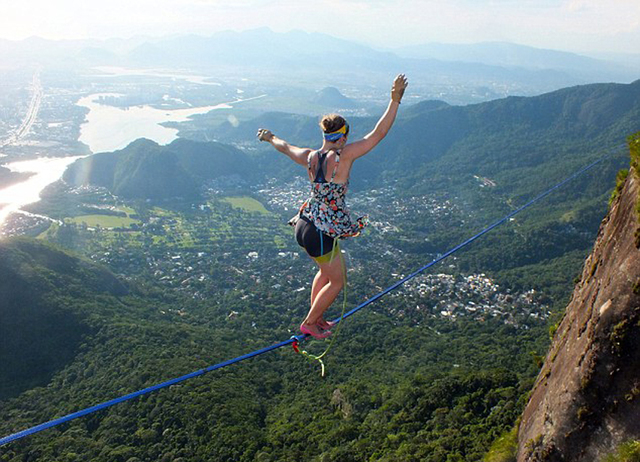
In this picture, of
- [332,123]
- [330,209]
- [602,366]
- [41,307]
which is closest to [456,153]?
[41,307]

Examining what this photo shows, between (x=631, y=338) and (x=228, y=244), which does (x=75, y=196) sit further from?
(x=631, y=338)

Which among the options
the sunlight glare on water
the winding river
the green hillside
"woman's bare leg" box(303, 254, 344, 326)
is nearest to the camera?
"woman's bare leg" box(303, 254, 344, 326)

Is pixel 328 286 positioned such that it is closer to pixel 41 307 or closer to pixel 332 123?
pixel 332 123

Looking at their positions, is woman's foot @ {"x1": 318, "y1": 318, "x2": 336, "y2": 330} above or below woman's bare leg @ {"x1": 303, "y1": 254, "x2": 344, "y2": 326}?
below

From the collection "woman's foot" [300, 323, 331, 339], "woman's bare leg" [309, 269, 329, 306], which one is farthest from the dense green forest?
"woman's bare leg" [309, 269, 329, 306]

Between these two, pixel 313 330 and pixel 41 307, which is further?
pixel 41 307

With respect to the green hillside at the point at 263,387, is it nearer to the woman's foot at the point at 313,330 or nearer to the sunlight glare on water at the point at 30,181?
the woman's foot at the point at 313,330

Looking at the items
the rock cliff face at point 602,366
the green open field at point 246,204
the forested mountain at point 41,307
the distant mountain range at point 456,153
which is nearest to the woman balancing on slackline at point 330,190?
the rock cliff face at point 602,366

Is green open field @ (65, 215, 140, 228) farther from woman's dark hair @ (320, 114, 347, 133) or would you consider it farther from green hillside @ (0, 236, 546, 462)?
woman's dark hair @ (320, 114, 347, 133)
